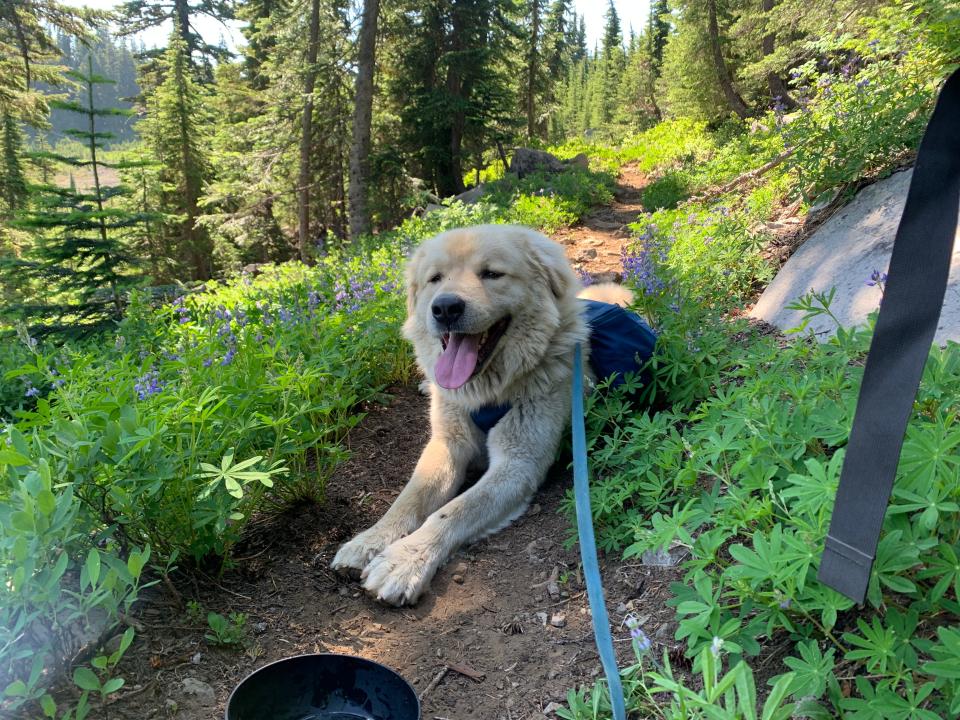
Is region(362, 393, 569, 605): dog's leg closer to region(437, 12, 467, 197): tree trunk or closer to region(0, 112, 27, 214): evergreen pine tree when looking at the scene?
region(437, 12, 467, 197): tree trunk

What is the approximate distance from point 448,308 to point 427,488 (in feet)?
3.17

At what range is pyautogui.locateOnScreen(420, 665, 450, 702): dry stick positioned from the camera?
2.05 meters

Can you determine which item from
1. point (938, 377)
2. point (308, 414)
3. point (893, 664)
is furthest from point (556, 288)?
point (893, 664)

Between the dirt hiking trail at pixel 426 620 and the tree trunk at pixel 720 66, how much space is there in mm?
20462

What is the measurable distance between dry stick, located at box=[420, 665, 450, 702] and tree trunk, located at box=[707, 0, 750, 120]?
21153 mm

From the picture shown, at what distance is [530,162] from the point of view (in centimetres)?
1767

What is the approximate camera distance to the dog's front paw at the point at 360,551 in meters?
2.68

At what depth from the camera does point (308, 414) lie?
3.25m

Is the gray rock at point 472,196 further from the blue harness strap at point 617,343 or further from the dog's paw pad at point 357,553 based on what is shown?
the dog's paw pad at point 357,553

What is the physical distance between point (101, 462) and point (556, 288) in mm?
Answer: 2480

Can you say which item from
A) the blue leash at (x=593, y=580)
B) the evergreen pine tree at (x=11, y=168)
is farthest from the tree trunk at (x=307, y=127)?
the blue leash at (x=593, y=580)

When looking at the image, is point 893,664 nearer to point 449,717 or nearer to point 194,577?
point 449,717

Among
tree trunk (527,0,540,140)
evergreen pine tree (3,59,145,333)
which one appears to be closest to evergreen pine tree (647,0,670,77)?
tree trunk (527,0,540,140)

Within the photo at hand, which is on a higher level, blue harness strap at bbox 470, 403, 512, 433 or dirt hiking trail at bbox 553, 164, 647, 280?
dirt hiking trail at bbox 553, 164, 647, 280
